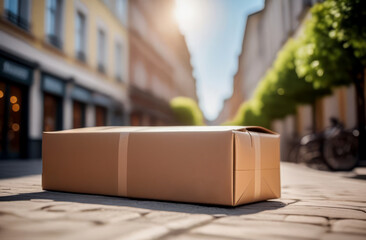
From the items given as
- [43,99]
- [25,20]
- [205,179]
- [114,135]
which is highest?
[25,20]

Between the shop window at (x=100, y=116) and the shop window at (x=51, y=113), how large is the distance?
143 inches

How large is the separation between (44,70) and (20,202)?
35.8 feet

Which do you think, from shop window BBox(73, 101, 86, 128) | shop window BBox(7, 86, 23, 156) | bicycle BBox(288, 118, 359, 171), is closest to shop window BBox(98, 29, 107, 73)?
shop window BBox(73, 101, 86, 128)

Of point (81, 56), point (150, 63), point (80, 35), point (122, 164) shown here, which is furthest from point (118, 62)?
point (122, 164)

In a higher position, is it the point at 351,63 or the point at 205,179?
the point at 351,63

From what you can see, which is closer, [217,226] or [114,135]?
[217,226]

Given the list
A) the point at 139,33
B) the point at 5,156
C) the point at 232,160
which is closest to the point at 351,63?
the point at 232,160

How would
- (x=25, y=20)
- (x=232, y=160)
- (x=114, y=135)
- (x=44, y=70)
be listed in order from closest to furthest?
(x=232, y=160), (x=114, y=135), (x=25, y=20), (x=44, y=70)

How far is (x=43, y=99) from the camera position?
1299cm

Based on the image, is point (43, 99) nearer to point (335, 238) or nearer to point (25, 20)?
point (25, 20)

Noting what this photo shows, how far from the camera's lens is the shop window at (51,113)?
43.7 feet

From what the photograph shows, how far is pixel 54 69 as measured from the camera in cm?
1360

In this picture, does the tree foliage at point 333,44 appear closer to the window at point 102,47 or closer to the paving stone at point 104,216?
the paving stone at point 104,216

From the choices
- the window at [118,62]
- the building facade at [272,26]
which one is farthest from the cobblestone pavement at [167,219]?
the window at [118,62]
